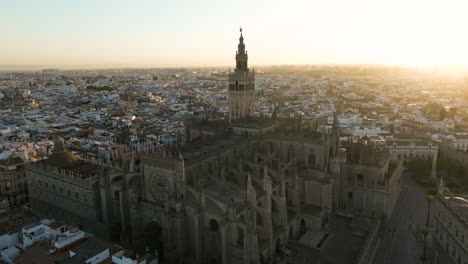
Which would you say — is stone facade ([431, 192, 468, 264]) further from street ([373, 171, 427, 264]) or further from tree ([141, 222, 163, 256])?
tree ([141, 222, 163, 256])

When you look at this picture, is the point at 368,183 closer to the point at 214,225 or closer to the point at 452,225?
the point at 452,225

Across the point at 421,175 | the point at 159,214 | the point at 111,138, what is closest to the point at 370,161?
the point at 421,175

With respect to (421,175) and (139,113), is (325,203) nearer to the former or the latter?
(421,175)

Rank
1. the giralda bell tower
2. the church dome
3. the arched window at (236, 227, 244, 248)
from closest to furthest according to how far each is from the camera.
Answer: the arched window at (236, 227, 244, 248)
the church dome
the giralda bell tower

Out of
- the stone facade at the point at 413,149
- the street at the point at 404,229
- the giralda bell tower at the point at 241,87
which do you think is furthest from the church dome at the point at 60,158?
the stone facade at the point at 413,149

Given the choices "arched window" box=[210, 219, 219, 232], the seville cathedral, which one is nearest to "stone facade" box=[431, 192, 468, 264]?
the seville cathedral

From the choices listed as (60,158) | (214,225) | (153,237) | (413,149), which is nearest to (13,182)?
(60,158)
